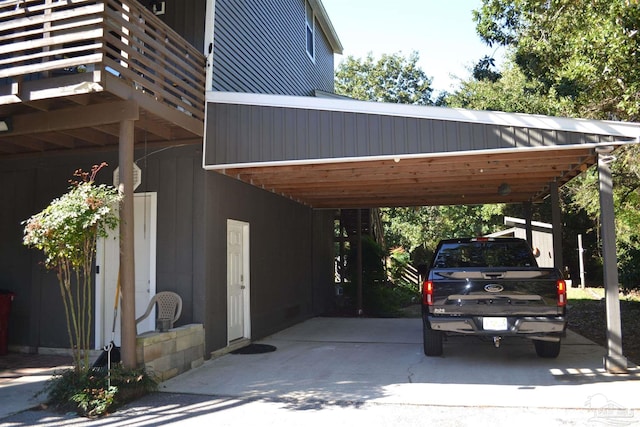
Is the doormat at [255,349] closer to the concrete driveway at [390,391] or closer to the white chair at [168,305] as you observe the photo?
the concrete driveway at [390,391]

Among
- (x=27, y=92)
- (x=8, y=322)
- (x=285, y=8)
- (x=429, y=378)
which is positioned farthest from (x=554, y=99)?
(x=8, y=322)

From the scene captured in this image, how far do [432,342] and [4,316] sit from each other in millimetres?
6285

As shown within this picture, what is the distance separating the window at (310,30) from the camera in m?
13.6

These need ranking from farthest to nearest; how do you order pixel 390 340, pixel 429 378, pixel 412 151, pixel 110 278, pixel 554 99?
pixel 554 99, pixel 390 340, pixel 110 278, pixel 412 151, pixel 429 378

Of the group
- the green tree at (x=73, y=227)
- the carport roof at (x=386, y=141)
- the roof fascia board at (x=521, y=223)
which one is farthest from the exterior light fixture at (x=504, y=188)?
the roof fascia board at (x=521, y=223)

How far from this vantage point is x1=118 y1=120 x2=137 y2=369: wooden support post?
539 centimetres

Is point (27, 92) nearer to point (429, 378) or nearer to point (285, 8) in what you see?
point (429, 378)

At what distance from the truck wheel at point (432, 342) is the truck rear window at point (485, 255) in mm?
918

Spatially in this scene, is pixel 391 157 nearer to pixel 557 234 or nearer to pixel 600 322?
pixel 557 234

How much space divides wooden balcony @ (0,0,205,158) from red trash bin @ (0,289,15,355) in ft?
7.56

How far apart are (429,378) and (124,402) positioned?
338cm

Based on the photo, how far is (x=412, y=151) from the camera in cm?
656

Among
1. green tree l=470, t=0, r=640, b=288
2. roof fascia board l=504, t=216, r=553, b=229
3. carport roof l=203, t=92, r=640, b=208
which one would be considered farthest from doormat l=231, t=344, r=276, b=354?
roof fascia board l=504, t=216, r=553, b=229

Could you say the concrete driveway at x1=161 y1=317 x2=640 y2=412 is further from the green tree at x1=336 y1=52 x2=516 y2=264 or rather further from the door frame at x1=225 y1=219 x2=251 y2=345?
the green tree at x1=336 y1=52 x2=516 y2=264
